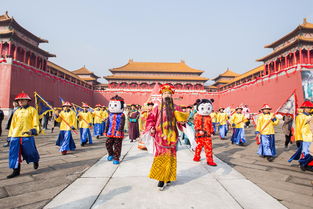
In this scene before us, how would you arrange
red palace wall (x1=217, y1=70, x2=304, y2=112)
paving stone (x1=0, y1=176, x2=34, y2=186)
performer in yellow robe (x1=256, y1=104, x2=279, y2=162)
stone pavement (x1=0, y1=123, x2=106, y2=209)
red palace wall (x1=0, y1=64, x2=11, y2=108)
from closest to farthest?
stone pavement (x1=0, y1=123, x2=106, y2=209) → paving stone (x1=0, y1=176, x2=34, y2=186) → performer in yellow robe (x1=256, y1=104, x2=279, y2=162) → red palace wall (x1=0, y1=64, x2=11, y2=108) → red palace wall (x1=217, y1=70, x2=304, y2=112)

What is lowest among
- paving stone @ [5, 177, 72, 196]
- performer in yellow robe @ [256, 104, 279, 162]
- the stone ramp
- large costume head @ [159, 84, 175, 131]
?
paving stone @ [5, 177, 72, 196]

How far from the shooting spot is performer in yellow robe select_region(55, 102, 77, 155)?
4254 millimetres

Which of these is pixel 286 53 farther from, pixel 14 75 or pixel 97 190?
pixel 14 75

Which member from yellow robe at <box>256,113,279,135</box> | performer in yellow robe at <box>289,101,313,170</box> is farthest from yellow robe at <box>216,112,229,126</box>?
performer in yellow robe at <box>289,101,313,170</box>

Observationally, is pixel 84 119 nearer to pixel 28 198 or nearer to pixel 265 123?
pixel 28 198

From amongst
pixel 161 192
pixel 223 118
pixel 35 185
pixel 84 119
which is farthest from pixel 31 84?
pixel 161 192

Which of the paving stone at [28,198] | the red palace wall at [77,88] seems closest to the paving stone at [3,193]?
the paving stone at [28,198]

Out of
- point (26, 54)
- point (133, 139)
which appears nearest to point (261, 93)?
point (133, 139)

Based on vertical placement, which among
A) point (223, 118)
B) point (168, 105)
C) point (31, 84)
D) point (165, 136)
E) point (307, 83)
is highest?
point (31, 84)

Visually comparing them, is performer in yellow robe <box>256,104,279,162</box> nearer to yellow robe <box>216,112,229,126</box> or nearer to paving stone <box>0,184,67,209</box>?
yellow robe <box>216,112,229,126</box>

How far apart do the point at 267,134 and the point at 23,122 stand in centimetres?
479

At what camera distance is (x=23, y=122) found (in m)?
2.88

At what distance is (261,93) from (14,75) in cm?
2135

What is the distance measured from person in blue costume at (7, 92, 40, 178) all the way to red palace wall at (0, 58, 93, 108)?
1267 centimetres
